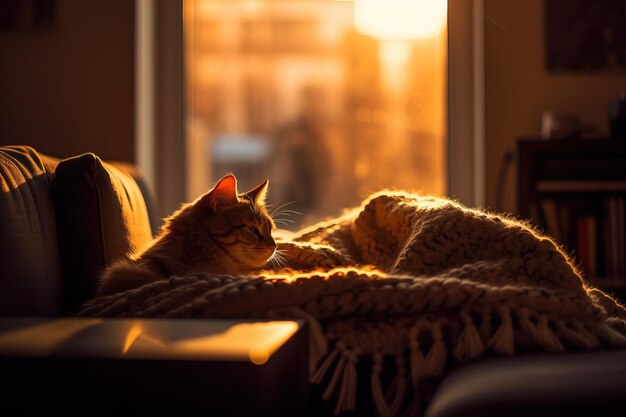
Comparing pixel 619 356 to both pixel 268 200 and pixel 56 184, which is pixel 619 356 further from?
pixel 268 200

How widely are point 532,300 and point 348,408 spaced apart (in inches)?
10.2

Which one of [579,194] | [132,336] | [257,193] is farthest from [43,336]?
[579,194]

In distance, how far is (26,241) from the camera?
0.95 metres

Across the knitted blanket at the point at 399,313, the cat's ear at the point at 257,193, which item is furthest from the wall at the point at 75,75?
the knitted blanket at the point at 399,313

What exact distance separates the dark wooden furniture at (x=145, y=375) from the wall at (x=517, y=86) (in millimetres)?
2218

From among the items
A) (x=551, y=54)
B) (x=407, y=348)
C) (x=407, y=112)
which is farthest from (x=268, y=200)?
(x=407, y=348)

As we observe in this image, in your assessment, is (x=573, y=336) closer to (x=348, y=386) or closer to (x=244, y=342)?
(x=348, y=386)

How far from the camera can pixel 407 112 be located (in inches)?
110

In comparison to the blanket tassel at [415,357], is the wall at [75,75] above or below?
above

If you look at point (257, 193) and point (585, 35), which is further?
point (585, 35)

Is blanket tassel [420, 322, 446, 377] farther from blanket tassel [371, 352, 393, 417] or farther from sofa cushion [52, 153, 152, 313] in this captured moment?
sofa cushion [52, 153, 152, 313]

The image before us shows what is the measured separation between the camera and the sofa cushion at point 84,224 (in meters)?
1.10

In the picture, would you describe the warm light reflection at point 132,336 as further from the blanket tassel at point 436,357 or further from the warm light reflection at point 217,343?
the blanket tassel at point 436,357

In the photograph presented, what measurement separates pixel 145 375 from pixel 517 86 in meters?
2.40
